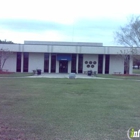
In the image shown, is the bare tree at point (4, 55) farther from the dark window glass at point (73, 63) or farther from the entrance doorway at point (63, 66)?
the dark window glass at point (73, 63)

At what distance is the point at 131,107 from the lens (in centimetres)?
1162

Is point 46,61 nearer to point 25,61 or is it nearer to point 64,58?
point 64,58

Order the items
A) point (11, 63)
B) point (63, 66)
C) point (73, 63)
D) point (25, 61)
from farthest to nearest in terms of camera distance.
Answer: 1. point (73, 63)
2. point (63, 66)
3. point (25, 61)
4. point (11, 63)

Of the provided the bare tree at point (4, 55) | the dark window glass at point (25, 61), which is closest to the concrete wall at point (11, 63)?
the bare tree at point (4, 55)

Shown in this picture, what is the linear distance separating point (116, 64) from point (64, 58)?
1010 cm

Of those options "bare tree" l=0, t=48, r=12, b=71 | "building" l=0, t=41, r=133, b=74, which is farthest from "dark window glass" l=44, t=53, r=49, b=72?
"bare tree" l=0, t=48, r=12, b=71

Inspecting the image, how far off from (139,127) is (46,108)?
413 centimetres

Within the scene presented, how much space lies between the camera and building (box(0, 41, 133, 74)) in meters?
50.7

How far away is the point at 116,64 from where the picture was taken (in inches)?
2115

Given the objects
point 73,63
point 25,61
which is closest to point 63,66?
point 73,63

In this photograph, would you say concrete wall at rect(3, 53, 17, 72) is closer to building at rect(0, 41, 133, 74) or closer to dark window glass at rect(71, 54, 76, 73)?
building at rect(0, 41, 133, 74)

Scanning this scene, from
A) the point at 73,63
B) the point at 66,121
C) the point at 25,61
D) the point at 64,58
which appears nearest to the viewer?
the point at 66,121

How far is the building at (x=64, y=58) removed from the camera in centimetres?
5072

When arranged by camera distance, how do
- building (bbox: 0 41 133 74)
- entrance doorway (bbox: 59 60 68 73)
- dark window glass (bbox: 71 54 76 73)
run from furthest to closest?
1. dark window glass (bbox: 71 54 76 73)
2. entrance doorway (bbox: 59 60 68 73)
3. building (bbox: 0 41 133 74)
